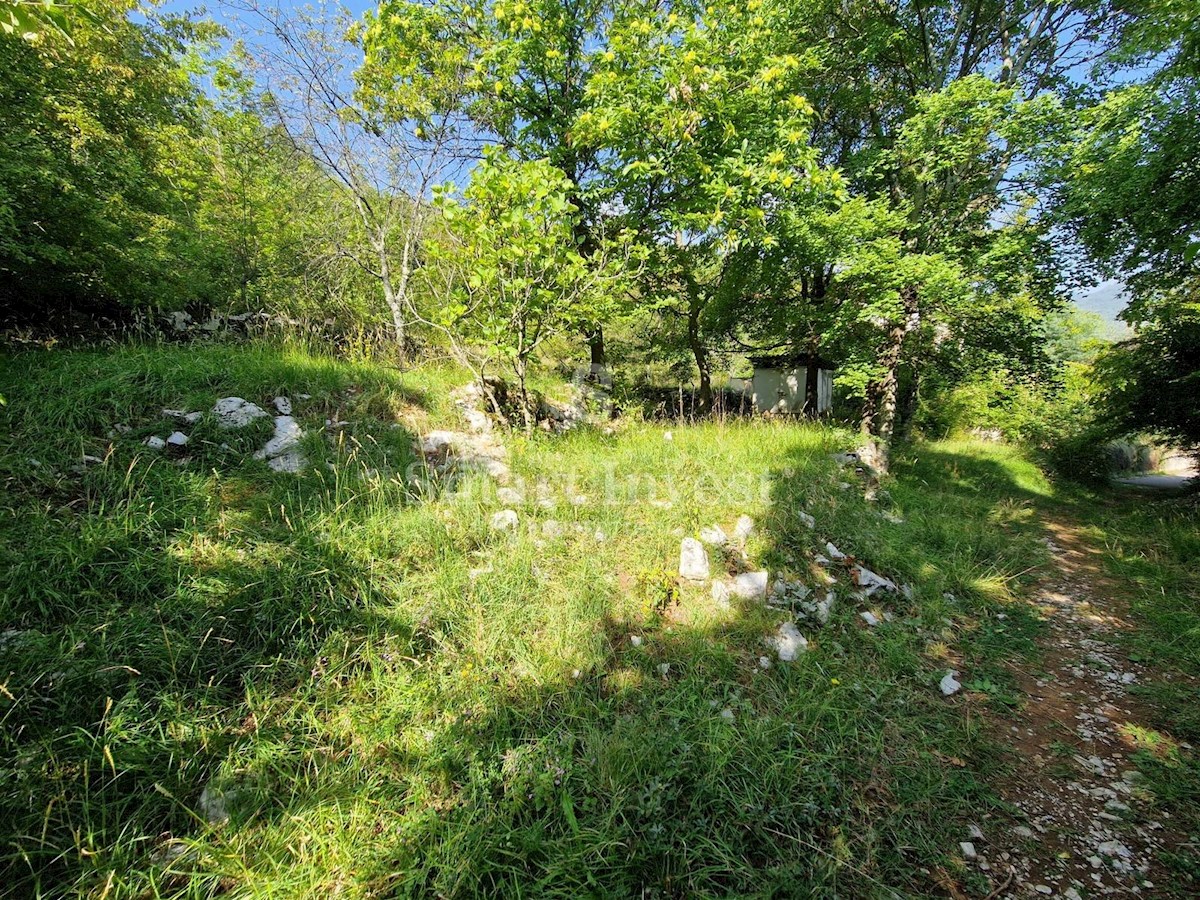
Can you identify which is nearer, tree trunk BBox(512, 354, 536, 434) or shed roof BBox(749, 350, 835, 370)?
tree trunk BBox(512, 354, 536, 434)

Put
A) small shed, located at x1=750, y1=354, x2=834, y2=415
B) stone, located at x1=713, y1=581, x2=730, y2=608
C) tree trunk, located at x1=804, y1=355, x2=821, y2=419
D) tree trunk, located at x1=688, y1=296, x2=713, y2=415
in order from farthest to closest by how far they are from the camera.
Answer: small shed, located at x1=750, y1=354, x2=834, y2=415 < tree trunk, located at x1=804, y1=355, x2=821, y2=419 < tree trunk, located at x1=688, y1=296, x2=713, y2=415 < stone, located at x1=713, y1=581, x2=730, y2=608

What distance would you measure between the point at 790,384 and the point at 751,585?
45.3 feet

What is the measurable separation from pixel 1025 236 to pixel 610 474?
6296mm

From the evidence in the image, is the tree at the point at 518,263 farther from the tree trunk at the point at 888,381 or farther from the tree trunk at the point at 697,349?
the tree trunk at the point at 888,381

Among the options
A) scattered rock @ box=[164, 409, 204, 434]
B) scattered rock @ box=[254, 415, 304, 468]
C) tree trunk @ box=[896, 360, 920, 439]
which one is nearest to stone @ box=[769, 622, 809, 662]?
scattered rock @ box=[254, 415, 304, 468]

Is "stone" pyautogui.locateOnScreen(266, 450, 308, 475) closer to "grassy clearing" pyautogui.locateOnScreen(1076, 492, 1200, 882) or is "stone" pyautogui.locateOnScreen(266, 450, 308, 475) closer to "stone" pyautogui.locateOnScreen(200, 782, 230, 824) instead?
"stone" pyautogui.locateOnScreen(200, 782, 230, 824)

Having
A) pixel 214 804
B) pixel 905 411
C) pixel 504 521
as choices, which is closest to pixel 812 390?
pixel 905 411

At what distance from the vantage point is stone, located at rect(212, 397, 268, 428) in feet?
12.1

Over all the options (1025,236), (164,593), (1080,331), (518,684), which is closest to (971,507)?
(1025,236)

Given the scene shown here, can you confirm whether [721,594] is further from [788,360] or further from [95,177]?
[788,360]

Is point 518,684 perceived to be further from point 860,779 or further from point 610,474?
point 610,474

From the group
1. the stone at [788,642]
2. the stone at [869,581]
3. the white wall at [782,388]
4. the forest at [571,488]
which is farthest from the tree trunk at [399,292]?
the white wall at [782,388]

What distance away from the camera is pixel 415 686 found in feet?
7.39

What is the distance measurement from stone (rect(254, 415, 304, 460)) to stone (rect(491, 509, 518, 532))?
189 centimetres
